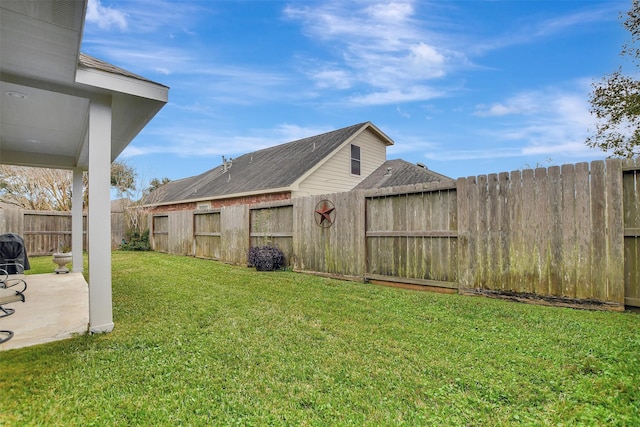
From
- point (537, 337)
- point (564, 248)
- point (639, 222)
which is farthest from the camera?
point (564, 248)

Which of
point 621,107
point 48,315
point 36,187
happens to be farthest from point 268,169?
point 621,107

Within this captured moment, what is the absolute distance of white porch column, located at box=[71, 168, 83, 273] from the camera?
7.89 m

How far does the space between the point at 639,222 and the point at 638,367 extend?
96.3 inches

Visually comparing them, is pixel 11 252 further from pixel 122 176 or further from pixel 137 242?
pixel 122 176

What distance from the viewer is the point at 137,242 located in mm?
15328

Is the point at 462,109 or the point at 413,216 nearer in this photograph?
the point at 413,216

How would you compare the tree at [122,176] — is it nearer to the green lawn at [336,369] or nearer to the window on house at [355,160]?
the window on house at [355,160]

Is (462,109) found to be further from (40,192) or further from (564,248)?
(40,192)

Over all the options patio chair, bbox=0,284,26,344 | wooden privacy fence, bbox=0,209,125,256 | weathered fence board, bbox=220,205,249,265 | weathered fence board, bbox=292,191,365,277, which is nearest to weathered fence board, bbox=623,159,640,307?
weathered fence board, bbox=292,191,365,277

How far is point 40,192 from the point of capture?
17.0 m

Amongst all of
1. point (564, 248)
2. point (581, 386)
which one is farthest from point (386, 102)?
point (581, 386)

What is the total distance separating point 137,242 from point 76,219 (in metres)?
7.99

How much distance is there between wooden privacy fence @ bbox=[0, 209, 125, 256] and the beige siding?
10103 millimetres

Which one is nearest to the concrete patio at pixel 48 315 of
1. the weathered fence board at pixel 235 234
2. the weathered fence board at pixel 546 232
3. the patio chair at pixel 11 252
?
the patio chair at pixel 11 252
